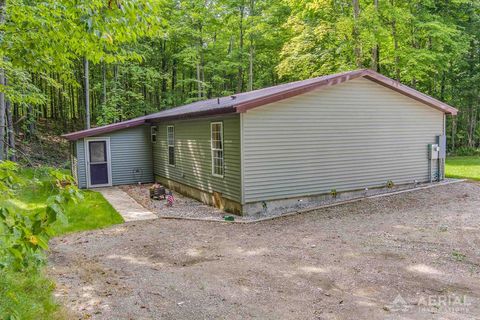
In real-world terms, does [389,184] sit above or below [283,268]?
above

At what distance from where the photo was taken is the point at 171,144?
1355 centimetres

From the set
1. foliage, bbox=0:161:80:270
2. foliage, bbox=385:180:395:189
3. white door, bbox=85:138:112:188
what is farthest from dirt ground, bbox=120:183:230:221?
foliage, bbox=0:161:80:270

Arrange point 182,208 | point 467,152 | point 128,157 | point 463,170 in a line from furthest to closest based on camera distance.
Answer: point 467,152
point 463,170
point 128,157
point 182,208

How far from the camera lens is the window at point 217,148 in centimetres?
994

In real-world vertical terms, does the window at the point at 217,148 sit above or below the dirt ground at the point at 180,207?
above

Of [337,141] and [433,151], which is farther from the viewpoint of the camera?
[433,151]

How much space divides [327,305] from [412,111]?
9084 mm

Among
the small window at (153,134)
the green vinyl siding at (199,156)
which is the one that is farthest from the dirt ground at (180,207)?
the small window at (153,134)

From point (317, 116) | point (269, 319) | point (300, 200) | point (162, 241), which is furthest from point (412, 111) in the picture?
point (269, 319)

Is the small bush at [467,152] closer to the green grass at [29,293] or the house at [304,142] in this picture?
the house at [304,142]

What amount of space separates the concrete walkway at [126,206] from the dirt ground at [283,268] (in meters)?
0.64

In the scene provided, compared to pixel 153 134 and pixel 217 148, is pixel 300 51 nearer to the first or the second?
pixel 153 134

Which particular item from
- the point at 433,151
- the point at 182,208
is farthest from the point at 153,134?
the point at 433,151

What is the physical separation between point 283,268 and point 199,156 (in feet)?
20.5
